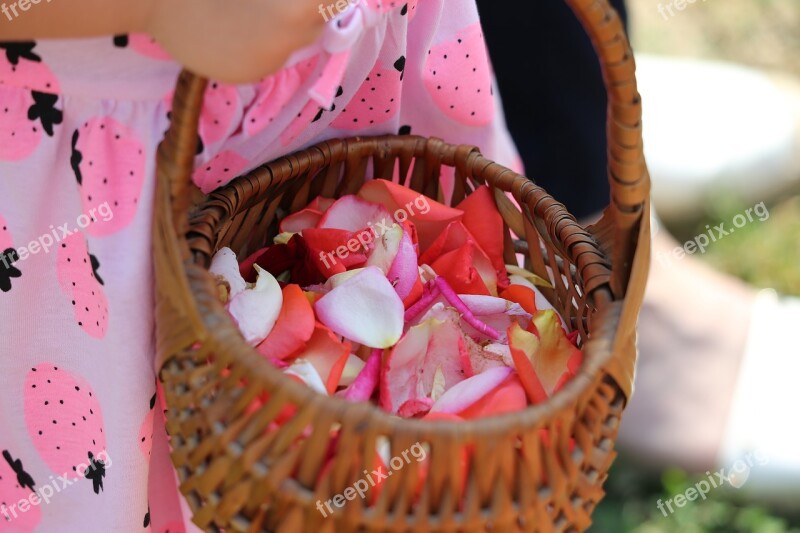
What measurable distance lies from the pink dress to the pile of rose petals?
0.28ft

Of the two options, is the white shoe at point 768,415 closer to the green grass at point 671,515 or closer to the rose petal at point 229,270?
the green grass at point 671,515

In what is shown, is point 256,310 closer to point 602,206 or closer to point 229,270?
point 229,270

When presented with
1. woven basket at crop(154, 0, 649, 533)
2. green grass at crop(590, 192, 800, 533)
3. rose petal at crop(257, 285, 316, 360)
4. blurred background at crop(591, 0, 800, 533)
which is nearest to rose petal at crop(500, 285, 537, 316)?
woven basket at crop(154, 0, 649, 533)

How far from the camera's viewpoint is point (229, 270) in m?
0.67

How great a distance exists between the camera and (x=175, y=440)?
22.8 inches

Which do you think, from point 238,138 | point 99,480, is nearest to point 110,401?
point 99,480

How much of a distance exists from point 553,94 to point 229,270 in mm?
776

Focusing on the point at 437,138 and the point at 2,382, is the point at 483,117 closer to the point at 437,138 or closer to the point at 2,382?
the point at 437,138

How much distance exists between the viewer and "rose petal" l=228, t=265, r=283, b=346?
2.08 feet

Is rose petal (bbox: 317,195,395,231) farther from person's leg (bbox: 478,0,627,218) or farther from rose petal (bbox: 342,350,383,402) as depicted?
person's leg (bbox: 478,0,627,218)

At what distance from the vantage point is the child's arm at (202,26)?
52 centimetres

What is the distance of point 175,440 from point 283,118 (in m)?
0.26

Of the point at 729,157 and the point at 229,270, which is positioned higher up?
the point at 229,270

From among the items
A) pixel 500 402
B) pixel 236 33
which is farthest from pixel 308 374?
pixel 236 33
